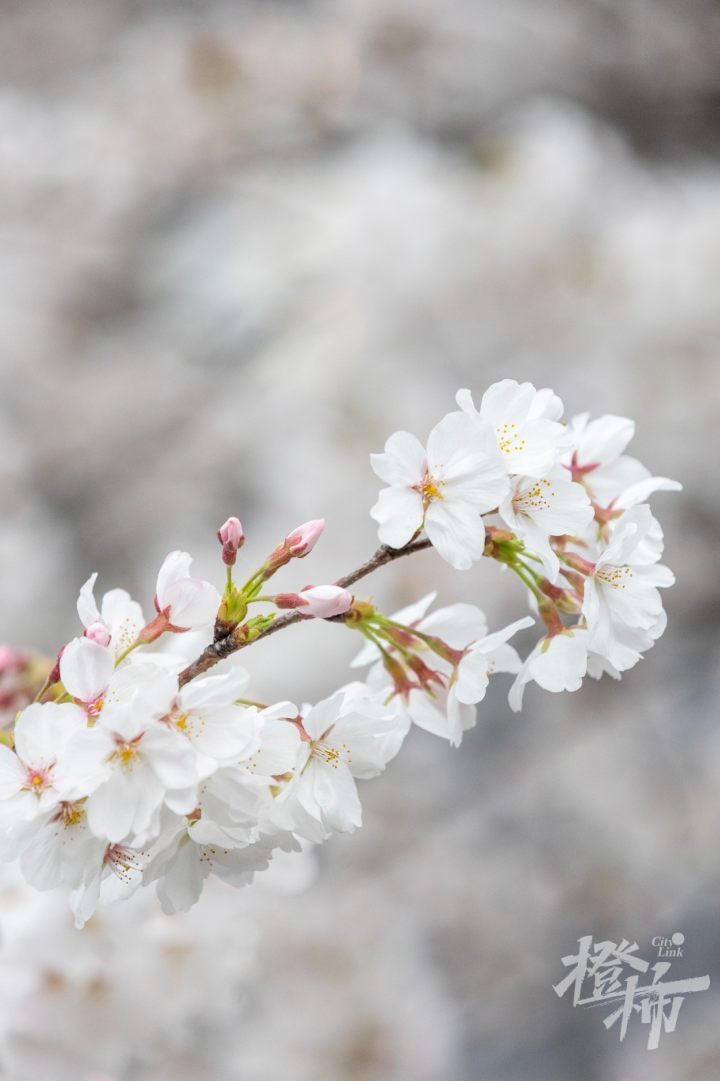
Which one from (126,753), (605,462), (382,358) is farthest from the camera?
(382,358)

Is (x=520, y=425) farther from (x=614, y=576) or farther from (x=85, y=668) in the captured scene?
(x=85, y=668)

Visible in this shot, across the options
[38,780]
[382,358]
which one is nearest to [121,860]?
[38,780]

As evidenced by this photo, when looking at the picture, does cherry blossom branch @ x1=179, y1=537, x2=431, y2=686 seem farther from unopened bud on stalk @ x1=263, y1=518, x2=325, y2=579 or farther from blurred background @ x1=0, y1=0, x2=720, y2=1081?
blurred background @ x1=0, y1=0, x2=720, y2=1081

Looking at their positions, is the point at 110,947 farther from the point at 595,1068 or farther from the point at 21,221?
the point at 21,221
